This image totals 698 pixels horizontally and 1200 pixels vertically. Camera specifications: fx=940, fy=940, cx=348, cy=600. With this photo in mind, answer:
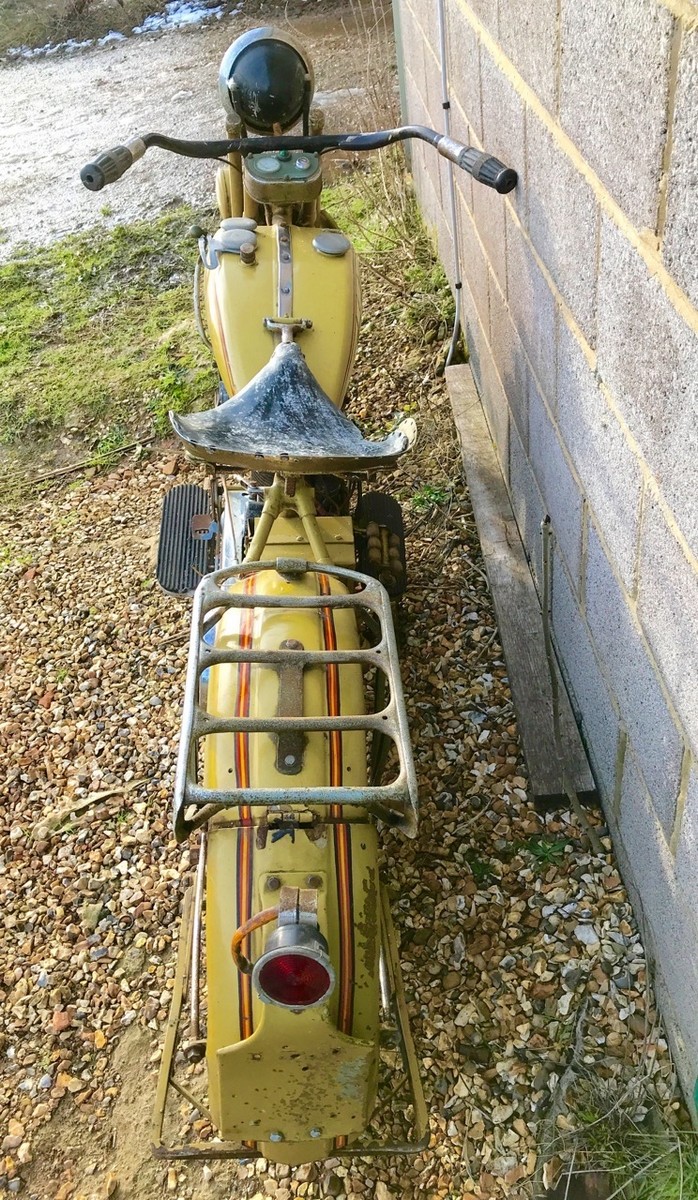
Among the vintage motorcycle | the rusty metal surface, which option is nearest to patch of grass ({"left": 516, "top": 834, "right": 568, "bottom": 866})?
the vintage motorcycle

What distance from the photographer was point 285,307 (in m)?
2.30

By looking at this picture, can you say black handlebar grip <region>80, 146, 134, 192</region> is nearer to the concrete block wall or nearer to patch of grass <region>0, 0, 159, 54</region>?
the concrete block wall

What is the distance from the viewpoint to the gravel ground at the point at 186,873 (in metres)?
1.83

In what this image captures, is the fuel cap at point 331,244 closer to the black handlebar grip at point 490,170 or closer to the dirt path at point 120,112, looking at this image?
the black handlebar grip at point 490,170

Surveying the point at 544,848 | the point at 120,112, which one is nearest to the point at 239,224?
the point at 544,848

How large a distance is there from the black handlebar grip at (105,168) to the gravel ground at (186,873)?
53.3 inches

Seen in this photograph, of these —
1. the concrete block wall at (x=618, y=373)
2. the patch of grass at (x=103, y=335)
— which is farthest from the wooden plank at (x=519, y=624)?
the patch of grass at (x=103, y=335)

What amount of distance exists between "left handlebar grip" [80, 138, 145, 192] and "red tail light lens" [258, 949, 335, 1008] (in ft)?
5.29

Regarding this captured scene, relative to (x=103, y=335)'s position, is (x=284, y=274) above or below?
above

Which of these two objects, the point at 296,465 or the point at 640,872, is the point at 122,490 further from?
the point at 640,872

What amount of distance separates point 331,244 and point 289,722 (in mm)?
1506

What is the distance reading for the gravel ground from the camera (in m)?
1.83

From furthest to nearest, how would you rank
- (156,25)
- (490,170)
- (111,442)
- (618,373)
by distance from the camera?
(156,25) → (111,442) → (490,170) → (618,373)

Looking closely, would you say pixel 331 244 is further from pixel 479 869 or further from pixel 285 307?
pixel 479 869
